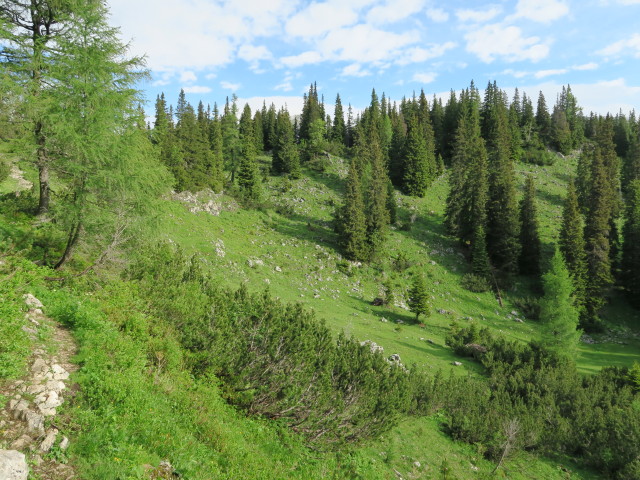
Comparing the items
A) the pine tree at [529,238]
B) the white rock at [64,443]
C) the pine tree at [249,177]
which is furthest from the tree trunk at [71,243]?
the pine tree at [529,238]

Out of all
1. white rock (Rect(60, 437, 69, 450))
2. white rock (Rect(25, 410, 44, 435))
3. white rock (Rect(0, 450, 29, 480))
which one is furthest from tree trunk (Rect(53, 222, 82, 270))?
white rock (Rect(0, 450, 29, 480))

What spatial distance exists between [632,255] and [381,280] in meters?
35.7

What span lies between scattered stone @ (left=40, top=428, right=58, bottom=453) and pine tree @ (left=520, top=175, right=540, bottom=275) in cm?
5432

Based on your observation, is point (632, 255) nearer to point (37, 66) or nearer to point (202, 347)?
point (202, 347)

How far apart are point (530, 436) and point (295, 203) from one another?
45807 millimetres

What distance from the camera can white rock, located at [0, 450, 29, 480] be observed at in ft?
13.8

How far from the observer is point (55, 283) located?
413 inches

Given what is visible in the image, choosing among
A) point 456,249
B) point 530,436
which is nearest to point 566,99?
point 456,249

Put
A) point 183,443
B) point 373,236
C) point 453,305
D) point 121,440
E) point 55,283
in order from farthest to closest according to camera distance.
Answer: point 373,236 → point 453,305 → point 55,283 → point 183,443 → point 121,440

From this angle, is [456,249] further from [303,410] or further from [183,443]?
[183,443]

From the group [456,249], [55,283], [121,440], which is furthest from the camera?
[456,249]

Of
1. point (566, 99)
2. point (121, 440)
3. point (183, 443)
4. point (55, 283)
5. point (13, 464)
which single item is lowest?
point (183, 443)

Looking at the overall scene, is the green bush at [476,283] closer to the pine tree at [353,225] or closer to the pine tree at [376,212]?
the pine tree at [376,212]

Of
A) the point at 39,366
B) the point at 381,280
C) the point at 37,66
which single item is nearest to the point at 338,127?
the point at 381,280
